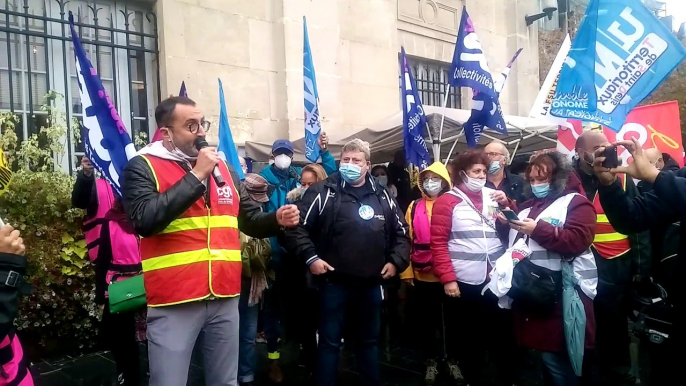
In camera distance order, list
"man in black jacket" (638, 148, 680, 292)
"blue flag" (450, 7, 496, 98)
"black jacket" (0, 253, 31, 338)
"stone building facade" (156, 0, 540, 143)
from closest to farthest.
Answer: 1. "black jacket" (0, 253, 31, 338)
2. "man in black jacket" (638, 148, 680, 292)
3. "blue flag" (450, 7, 496, 98)
4. "stone building facade" (156, 0, 540, 143)

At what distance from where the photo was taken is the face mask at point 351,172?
394cm

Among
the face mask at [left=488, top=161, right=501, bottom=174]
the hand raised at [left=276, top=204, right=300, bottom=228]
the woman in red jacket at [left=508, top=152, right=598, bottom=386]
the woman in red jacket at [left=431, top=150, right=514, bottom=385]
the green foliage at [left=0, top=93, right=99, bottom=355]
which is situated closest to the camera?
the hand raised at [left=276, top=204, right=300, bottom=228]

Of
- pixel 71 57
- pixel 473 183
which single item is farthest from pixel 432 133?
pixel 71 57

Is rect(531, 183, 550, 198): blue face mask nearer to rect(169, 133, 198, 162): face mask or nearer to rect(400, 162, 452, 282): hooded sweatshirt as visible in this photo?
rect(400, 162, 452, 282): hooded sweatshirt

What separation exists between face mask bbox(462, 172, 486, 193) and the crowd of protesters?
1 cm

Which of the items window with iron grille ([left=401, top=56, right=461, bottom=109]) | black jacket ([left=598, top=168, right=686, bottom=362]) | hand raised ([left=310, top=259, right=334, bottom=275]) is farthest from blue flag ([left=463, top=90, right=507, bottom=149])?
window with iron grille ([left=401, top=56, right=461, bottom=109])

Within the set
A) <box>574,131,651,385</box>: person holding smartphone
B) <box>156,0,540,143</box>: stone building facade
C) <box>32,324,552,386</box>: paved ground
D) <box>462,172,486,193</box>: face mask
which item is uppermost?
<box>156,0,540,143</box>: stone building facade

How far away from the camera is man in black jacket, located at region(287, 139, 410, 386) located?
12.4 ft

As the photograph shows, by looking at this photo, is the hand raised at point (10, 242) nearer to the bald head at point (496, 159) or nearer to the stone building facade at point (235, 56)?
the bald head at point (496, 159)

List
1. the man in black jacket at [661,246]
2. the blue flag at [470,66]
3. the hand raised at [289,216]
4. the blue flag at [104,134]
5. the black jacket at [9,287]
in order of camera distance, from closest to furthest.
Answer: the black jacket at [9,287] → the hand raised at [289,216] → the man in black jacket at [661,246] → the blue flag at [104,134] → the blue flag at [470,66]

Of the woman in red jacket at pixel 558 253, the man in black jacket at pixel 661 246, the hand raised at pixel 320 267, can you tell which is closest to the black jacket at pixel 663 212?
the man in black jacket at pixel 661 246

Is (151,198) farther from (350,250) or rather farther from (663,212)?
(663,212)

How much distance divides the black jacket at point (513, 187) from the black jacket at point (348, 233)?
1.29m

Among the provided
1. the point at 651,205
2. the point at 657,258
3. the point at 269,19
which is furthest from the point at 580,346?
the point at 269,19
